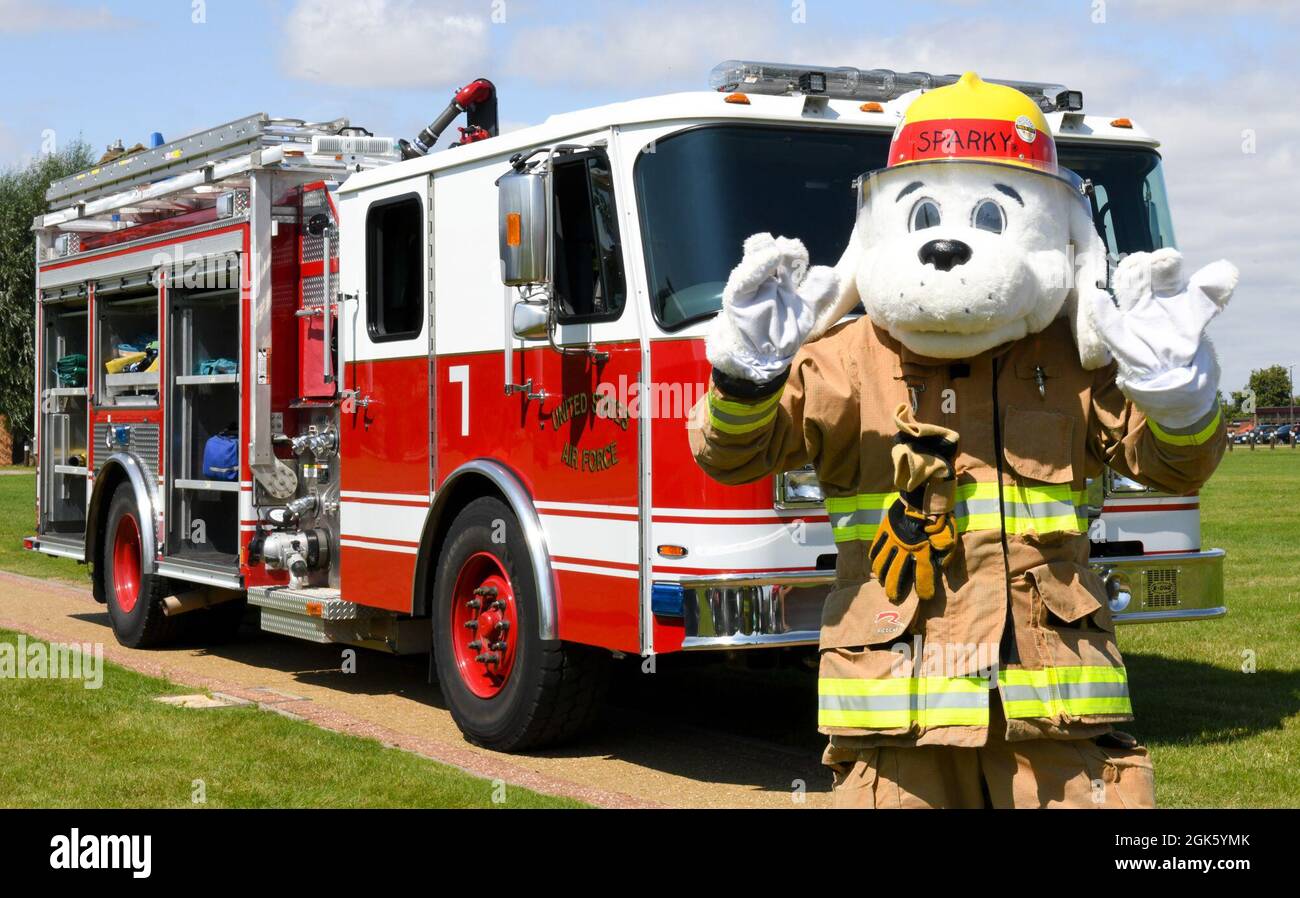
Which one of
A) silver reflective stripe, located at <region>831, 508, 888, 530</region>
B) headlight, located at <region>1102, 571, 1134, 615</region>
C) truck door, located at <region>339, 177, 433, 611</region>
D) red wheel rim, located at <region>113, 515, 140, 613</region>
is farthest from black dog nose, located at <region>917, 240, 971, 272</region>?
red wheel rim, located at <region>113, 515, 140, 613</region>

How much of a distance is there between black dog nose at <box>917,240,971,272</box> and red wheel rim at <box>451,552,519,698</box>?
4.22 m

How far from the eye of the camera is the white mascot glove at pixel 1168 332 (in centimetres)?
321

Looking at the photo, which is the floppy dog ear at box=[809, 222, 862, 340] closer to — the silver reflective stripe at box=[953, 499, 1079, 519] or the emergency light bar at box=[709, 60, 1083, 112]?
the silver reflective stripe at box=[953, 499, 1079, 519]

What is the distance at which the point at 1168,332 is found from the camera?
3.22m

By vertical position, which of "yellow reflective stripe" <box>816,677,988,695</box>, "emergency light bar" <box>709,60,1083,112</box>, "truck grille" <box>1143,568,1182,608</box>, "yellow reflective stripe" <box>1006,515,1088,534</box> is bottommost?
"truck grille" <box>1143,568,1182,608</box>

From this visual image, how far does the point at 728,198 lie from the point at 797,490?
1.19m

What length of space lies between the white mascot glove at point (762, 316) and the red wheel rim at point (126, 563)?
8.73m

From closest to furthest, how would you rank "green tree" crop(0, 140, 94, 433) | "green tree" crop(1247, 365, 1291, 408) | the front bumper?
1. the front bumper
2. "green tree" crop(0, 140, 94, 433)
3. "green tree" crop(1247, 365, 1291, 408)

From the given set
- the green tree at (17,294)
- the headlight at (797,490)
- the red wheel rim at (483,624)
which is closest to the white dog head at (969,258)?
the headlight at (797,490)

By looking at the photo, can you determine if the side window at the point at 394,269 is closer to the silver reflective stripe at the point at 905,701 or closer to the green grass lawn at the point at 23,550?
the silver reflective stripe at the point at 905,701

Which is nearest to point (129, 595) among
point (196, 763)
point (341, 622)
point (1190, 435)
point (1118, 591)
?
point (341, 622)

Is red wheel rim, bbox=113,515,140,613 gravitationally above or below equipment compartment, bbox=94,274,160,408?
below

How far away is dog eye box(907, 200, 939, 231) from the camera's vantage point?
3.69 meters
